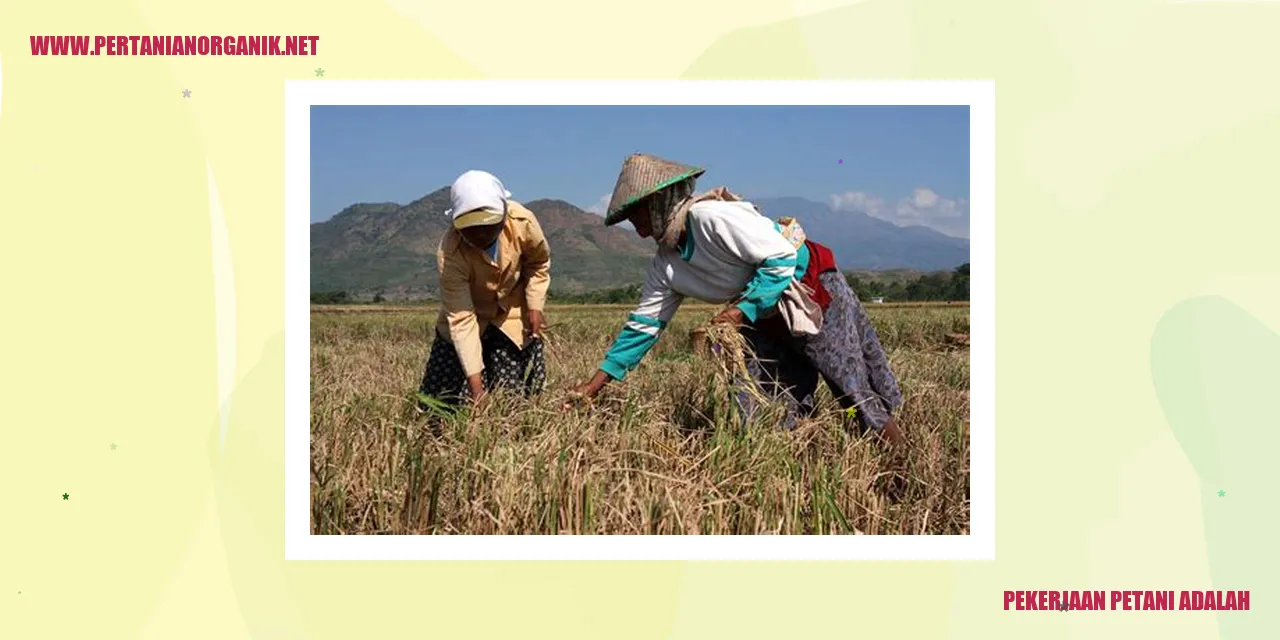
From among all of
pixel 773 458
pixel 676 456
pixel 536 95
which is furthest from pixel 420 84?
pixel 773 458

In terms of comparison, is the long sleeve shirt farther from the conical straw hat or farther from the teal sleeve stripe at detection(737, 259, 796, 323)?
the teal sleeve stripe at detection(737, 259, 796, 323)

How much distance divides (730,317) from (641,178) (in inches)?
23.1

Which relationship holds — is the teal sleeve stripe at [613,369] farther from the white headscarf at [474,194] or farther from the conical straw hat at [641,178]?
the white headscarf at [474,194]

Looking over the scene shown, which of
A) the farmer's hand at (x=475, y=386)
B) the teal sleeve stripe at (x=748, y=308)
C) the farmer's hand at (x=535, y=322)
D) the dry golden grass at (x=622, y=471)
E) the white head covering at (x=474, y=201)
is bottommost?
the dry golden grass at (x=622, y=471)

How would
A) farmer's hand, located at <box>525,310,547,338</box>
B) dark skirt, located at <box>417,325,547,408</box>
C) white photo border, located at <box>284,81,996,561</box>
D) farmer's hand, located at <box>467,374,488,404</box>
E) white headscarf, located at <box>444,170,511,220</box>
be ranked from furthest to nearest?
dark skirt, located at <box>417,325,547,408</box>
farmer's hand, located at <box>525,310,547,338</box>
farmer's hand, located at <box>467,374,488,404</box>
white headscarf, located at <box>444,170,511,220</box>
white photo border, located at <box>284,81,996,561</box>

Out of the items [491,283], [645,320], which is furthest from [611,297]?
[645,320]

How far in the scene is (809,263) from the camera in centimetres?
320

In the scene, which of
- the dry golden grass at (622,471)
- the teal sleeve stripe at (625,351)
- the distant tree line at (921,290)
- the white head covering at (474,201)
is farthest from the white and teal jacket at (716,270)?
the distant tree line at (921,290)

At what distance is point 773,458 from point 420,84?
66.8 inches

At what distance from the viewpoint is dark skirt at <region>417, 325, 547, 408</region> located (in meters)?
3.66

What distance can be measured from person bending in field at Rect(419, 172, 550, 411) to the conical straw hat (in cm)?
53

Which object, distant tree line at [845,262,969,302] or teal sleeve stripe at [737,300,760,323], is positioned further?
distant tree line at [845,262,969,302]

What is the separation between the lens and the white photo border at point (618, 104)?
249 centimetres

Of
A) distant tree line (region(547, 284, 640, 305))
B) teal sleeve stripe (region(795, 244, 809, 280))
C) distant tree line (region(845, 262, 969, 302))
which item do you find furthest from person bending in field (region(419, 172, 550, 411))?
distant tree line (region(547, 284, 640, 305))
